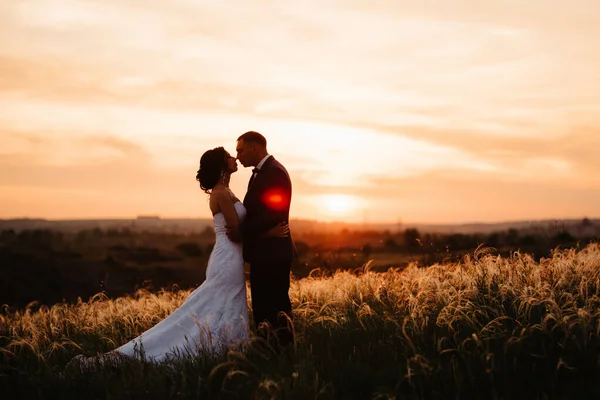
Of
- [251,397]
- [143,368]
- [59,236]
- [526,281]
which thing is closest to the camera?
[251,397]

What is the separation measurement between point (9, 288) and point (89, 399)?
19.7m

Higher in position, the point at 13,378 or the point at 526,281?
the point at 526,281

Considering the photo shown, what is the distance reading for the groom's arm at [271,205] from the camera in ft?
27.6

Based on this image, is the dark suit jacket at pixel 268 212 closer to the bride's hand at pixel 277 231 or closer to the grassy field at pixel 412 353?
the bride's hand at pixel 277 231

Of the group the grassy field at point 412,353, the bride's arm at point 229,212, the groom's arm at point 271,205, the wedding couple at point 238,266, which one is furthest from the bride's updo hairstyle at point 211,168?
the grassy field at point 412,353

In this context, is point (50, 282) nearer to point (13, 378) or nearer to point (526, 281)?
point (13, 378)

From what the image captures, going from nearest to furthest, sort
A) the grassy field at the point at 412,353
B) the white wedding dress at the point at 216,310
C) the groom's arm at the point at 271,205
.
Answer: the grassy field at the point at 412,353
the groom's arm at the point at 271,205
the white wedding dress at the point at 216,310

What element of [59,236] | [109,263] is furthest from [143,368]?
[59,236]

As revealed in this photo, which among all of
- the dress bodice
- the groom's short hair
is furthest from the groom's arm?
the groom's short hair

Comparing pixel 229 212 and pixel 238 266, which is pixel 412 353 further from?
pixel 229 212

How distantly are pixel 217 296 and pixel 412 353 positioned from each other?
2.89 meters

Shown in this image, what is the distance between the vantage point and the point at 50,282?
1006 inches

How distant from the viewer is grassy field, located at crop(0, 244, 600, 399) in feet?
20.3

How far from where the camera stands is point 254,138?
8.61 meters
